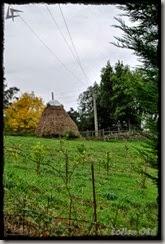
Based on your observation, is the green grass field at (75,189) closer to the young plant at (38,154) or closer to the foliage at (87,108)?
the young plant at (38,154)

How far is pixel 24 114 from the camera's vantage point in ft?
11.6

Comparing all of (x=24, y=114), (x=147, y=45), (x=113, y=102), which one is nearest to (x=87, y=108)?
(x=113, y=102)

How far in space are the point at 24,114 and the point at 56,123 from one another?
0.64ft

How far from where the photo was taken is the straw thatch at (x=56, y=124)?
353 centimetres

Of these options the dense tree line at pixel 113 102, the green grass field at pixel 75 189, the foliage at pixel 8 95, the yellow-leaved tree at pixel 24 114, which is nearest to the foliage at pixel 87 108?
the dense tree line at pixel 113 102

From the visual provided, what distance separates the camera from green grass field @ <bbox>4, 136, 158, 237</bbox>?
3488 millimetres

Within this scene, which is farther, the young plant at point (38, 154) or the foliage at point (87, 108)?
the young plant at point (38, 154)

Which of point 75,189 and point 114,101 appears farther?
point 75,189

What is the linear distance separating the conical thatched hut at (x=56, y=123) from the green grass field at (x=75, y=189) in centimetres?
7

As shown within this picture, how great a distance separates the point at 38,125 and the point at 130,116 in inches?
21.4

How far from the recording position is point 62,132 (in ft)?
11.7

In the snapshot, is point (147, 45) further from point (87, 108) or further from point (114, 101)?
point (87, 108)

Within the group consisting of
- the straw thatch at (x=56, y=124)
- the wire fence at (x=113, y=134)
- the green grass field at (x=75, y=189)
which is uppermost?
the straw thatch at (x=56, y=124)

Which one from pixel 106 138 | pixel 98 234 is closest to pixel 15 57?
pixel 106 138
